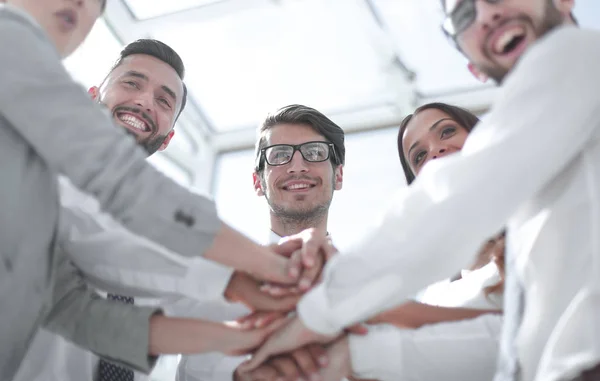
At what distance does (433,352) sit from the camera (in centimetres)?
123

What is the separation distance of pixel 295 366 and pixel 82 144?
0.67m

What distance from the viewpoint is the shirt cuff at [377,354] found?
1240 millimetres

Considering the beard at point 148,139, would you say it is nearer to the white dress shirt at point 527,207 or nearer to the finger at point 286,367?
the finger at point 286,367

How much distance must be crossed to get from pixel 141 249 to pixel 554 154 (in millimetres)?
948

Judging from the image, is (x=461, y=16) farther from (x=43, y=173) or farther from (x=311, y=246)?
(x=43, y=173)

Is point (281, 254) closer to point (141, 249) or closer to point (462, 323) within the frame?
point (141, 249)

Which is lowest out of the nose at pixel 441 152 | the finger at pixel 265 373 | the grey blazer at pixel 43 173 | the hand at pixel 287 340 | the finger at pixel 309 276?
the nose at pixel 441 152

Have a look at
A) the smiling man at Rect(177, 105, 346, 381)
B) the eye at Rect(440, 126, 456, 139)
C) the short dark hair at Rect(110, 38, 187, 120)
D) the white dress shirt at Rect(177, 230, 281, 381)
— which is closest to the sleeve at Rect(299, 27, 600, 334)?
the white dress shirt at Rect(177, 230, 281, 381)

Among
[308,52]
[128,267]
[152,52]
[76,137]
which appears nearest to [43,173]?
[76,137]

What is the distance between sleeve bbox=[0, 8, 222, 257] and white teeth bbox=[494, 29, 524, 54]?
2.21 feet

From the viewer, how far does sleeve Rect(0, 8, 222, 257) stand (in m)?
1.01

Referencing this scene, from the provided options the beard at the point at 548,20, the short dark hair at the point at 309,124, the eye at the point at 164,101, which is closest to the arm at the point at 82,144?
the beard at the point at 548,20

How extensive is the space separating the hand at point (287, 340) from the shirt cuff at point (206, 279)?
0.18 metres

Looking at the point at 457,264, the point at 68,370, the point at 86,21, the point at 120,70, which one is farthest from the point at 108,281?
the point at 120,70
